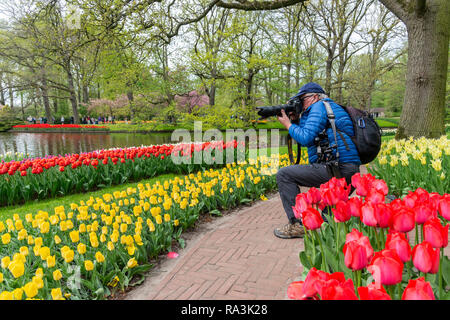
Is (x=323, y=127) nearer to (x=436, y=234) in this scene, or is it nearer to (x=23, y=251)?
(x=436, y=234)

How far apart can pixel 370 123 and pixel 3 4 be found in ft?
83.8

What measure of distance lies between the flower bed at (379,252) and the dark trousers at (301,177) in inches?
34.4

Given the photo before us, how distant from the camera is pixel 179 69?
1619 cm

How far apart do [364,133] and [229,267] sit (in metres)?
1.88

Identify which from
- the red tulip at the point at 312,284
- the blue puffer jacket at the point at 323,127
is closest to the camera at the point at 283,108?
the blue puffer jacket at the point at 323,127

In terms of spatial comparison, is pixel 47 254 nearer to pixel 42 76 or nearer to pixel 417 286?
pixel 417 286

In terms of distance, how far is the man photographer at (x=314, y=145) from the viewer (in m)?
2.92

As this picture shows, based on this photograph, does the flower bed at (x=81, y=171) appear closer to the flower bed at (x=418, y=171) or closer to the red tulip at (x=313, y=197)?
the flower bed at (x=418, y=171)

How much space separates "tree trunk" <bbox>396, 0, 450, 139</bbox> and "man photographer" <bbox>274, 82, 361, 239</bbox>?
443 centimetres

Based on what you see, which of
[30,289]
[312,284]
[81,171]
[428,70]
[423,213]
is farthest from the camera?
[428,70]

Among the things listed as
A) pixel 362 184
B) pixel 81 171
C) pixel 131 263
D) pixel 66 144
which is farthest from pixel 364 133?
pixel 66 144

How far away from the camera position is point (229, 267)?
2.67 meters

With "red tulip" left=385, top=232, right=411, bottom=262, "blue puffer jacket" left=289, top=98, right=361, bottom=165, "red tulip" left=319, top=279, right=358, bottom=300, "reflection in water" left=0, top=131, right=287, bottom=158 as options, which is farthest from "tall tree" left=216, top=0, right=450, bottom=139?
"reflection in water" left=0, top=131, right=287, bottom=158
